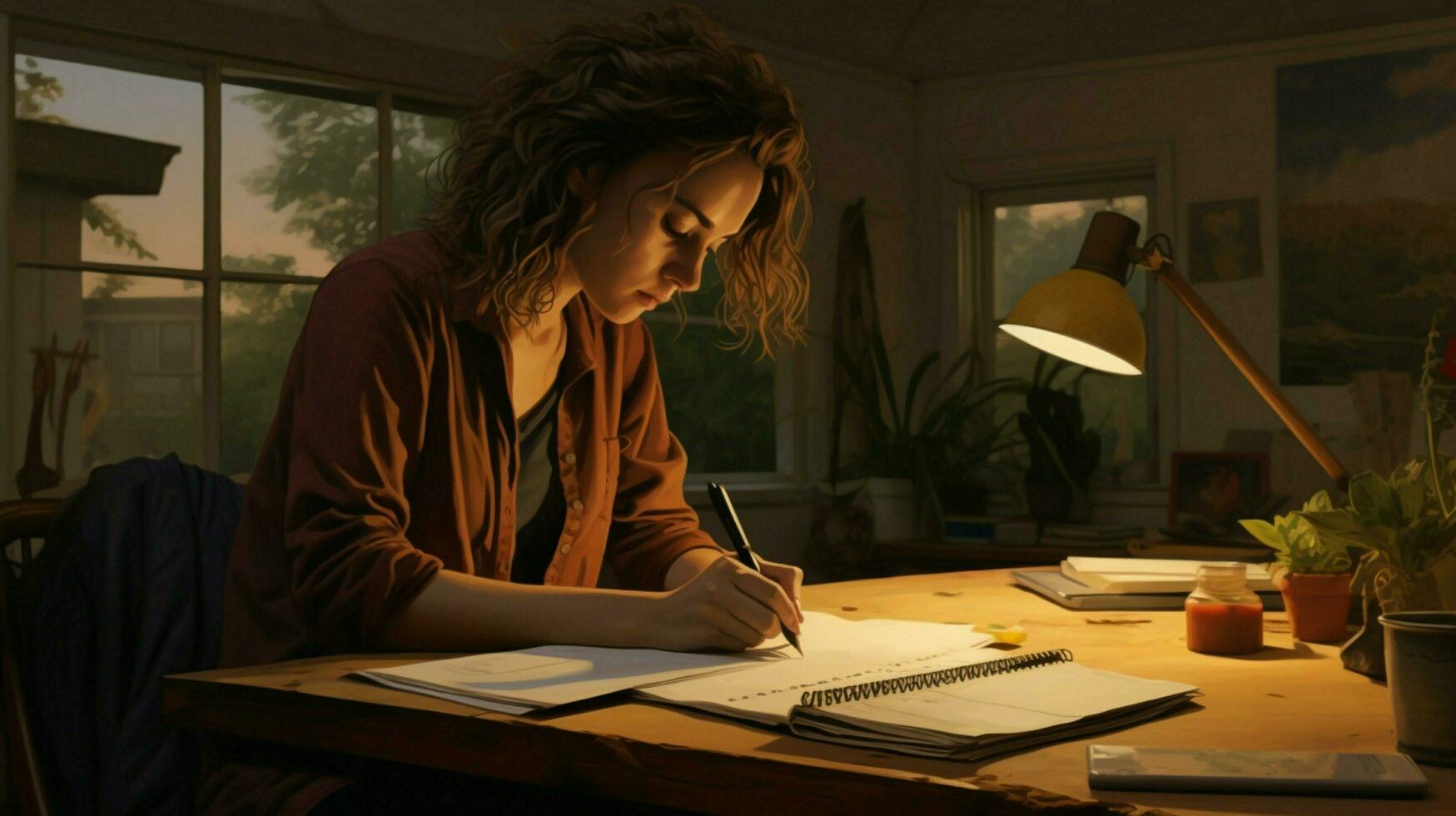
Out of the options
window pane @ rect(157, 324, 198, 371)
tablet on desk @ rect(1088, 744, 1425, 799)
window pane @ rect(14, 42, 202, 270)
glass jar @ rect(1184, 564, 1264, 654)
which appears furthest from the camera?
window pane @ rect(157, 324, 198, 371)

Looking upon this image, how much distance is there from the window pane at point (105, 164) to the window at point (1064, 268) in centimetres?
289

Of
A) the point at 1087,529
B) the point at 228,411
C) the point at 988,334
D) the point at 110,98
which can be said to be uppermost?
the point at 110,98

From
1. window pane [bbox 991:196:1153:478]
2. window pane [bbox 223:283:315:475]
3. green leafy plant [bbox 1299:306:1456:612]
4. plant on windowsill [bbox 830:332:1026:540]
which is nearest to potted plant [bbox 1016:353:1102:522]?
plant on windowsill [bbox 830:332:1026:540]

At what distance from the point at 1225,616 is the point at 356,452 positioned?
0.90m

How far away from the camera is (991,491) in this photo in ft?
16.3

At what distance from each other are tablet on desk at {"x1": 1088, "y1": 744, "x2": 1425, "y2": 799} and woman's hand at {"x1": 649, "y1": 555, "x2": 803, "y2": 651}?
1.43 ft

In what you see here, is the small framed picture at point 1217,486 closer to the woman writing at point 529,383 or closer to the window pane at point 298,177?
the window pane at point 298,177

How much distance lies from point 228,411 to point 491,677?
2.31 m

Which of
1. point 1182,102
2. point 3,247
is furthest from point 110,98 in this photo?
point 1182,102

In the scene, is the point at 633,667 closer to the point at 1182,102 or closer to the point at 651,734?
the point at 651,734

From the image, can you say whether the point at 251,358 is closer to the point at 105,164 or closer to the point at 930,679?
the point at 105,164

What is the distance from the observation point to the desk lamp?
1645 mm

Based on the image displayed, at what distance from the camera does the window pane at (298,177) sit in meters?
3.23

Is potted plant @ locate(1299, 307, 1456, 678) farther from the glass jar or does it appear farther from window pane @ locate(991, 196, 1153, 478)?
window pane @ locate(991, 196, 1153, 478)
